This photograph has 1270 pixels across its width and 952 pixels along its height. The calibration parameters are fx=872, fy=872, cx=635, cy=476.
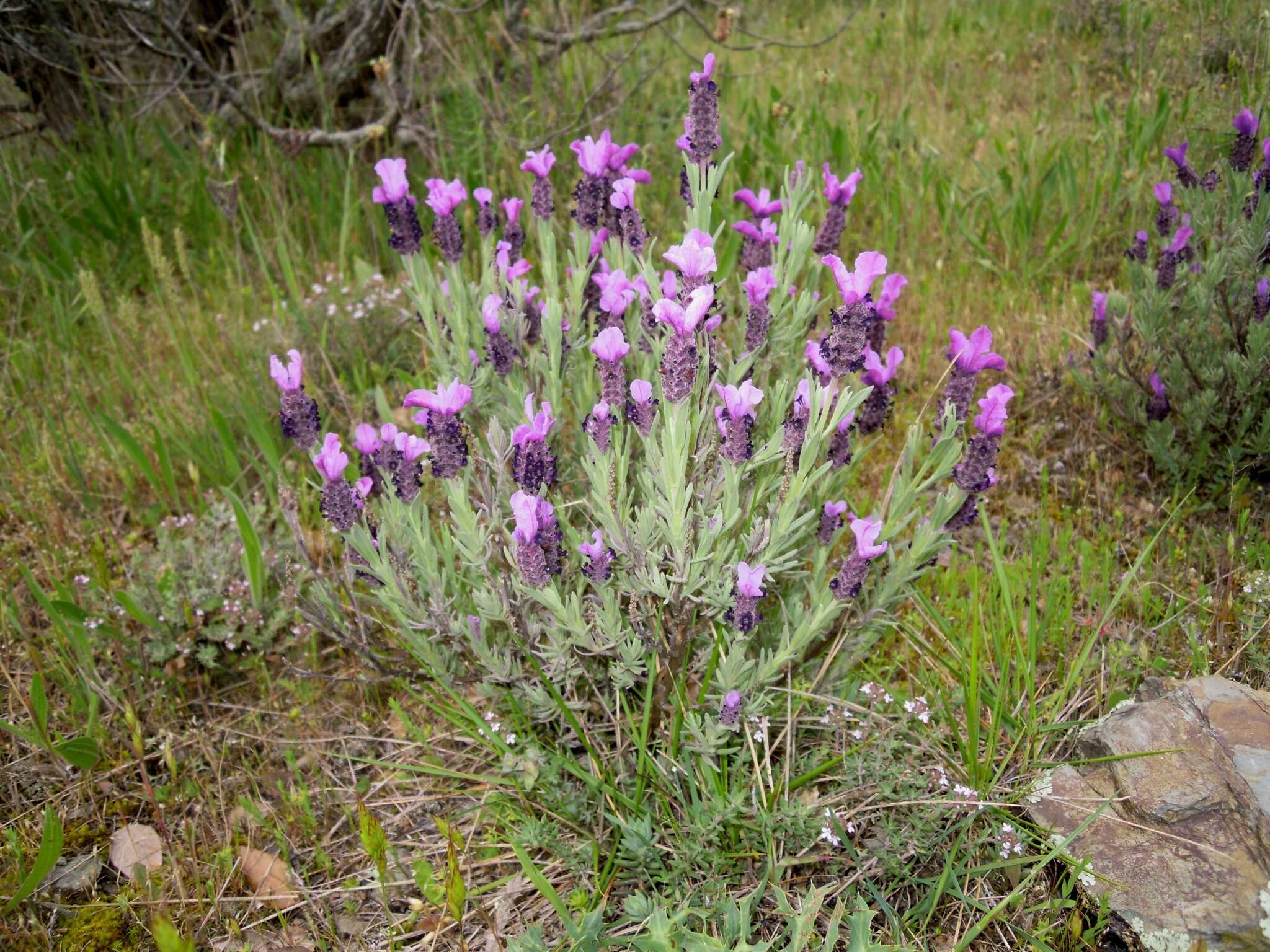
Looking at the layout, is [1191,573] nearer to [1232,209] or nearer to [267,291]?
[1232,209]

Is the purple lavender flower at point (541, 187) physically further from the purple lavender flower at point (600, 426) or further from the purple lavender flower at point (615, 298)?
the purple lavender flower at point (600, 426)

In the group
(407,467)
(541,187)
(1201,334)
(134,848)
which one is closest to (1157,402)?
(1201,334)

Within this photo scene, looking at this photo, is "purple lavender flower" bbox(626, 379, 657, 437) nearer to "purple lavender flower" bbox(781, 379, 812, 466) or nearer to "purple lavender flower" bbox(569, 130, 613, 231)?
"purple lavender flower" bbox(781, 379, 812, 466)

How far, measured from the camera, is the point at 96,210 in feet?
13.7

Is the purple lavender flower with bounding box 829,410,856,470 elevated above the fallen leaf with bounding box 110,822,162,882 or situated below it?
above

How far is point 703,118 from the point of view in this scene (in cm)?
194

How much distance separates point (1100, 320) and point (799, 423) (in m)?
1.60

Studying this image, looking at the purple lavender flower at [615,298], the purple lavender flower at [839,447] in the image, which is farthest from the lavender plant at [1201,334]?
the purple lavender flower at [615,298]

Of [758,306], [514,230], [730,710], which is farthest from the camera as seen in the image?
[514,230]

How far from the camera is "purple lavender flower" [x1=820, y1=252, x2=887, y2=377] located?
5.42 ft

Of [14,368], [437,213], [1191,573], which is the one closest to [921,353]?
[1191,573]

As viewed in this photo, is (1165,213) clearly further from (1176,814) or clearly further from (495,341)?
(495,341)

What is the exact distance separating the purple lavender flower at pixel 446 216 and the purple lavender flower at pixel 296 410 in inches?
19.2

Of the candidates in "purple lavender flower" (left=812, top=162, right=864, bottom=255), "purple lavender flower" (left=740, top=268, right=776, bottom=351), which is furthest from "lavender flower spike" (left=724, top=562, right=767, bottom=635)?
"purple lavender flower" (left=812, top=162, right=864, bottom=255)
